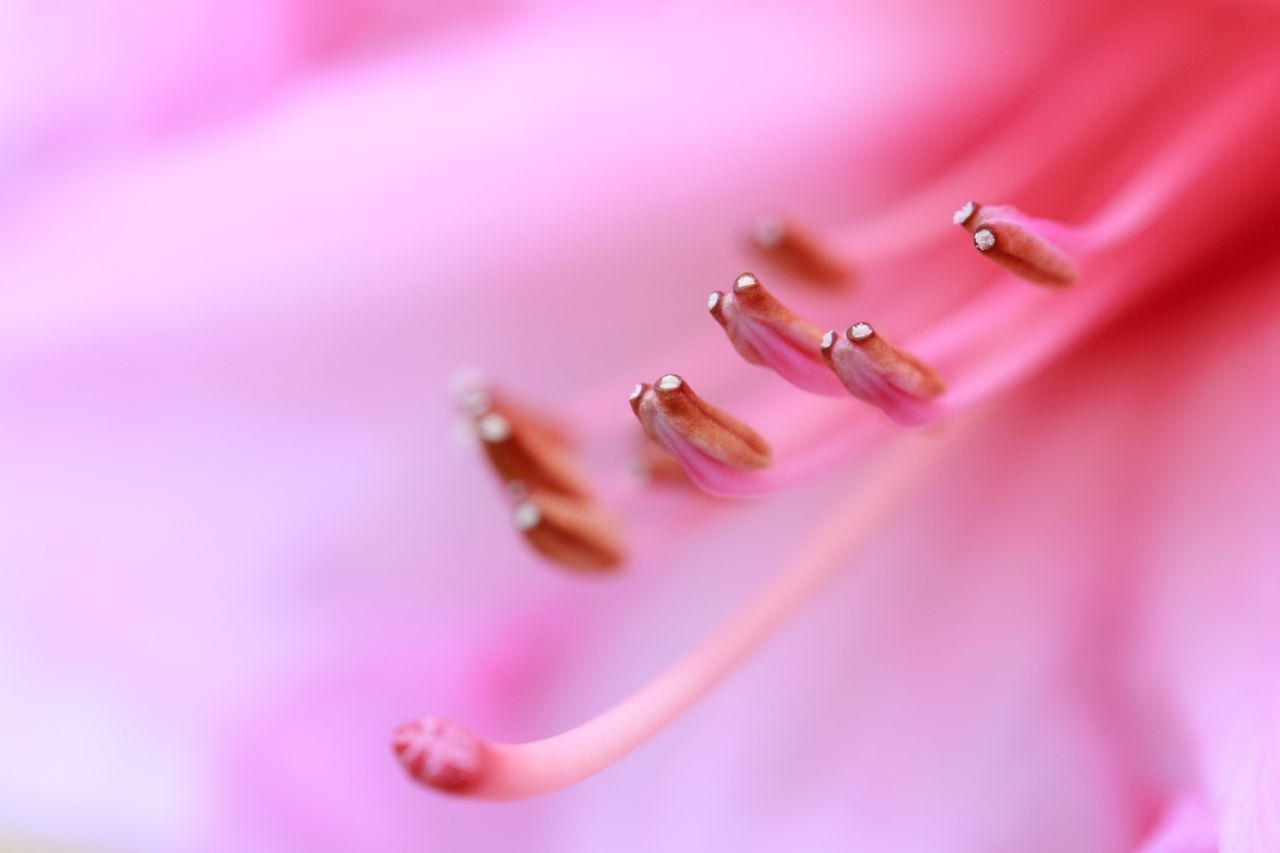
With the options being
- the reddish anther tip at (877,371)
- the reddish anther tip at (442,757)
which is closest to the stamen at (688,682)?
the reddish anther tip at (442,757)

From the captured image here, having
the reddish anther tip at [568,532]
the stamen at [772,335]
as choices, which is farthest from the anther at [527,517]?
the stamen at [772,335]

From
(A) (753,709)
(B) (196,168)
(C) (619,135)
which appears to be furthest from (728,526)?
(B) (196,168)

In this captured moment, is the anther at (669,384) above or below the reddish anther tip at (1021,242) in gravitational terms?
above

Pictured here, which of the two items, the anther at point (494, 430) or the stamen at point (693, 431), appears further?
the anther at point (494, 430)

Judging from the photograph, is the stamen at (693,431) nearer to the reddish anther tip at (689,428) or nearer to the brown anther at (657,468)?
the reddish anther tip at (689,428)

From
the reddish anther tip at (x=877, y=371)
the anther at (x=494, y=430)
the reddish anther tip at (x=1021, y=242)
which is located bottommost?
the reddish anther tip at (x=877, y=371)

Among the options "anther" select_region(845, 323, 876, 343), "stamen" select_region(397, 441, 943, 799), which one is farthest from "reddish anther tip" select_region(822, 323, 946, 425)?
"stamen" select_region(397, 441, 943, 799)

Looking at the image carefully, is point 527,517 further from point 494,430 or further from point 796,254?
point 796,254
